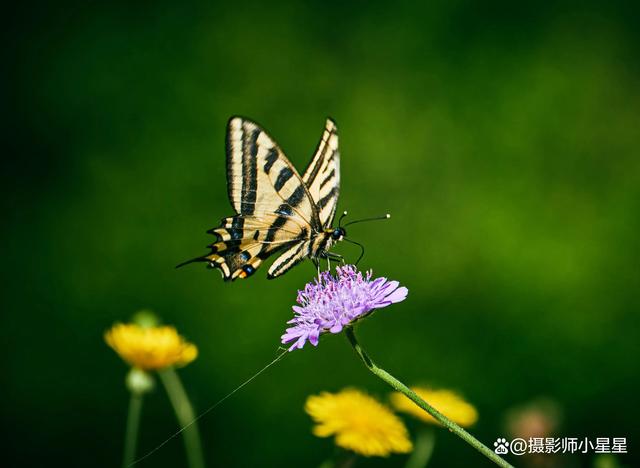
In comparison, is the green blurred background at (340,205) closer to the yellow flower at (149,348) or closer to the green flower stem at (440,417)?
the yellow flower at (149,348)

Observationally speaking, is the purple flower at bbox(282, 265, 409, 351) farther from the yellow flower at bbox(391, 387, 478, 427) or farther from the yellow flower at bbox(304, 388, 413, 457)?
the yellow flower at bbox(391, 387, 478, 427)

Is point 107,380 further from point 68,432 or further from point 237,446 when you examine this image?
point 237,446

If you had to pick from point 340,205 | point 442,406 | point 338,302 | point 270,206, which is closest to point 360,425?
point 338,302

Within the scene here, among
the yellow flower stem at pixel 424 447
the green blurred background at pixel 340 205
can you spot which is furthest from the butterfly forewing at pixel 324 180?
the green blurred background at pixel 340 205

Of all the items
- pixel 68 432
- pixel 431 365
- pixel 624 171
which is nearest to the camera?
pixel 68 432

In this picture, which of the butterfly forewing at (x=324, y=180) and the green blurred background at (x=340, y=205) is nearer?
the butterfly forewing at (x=324, y=180)

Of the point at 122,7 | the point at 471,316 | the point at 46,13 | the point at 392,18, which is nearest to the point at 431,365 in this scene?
the point at 471,316

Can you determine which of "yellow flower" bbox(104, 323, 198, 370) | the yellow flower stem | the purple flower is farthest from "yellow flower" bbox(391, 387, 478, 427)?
"yellow flower" bbox(104, 323, 198, 370)
